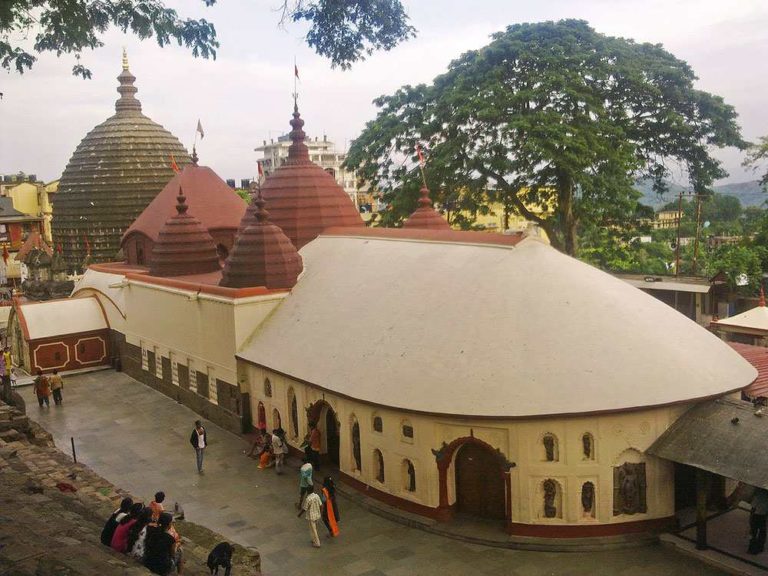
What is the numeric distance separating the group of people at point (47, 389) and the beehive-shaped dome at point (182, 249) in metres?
5.01

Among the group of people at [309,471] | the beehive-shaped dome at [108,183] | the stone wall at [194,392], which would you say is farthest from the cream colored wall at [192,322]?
the beehive-shaped dome at [108,183]

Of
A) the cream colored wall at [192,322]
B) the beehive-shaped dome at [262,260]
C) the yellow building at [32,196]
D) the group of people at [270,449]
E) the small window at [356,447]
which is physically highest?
the yellow building at [32,196]

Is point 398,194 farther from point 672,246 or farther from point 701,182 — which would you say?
point 672,246

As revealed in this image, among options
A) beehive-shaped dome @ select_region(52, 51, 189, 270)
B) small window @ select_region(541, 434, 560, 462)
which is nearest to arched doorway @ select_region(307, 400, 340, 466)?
small window @ select_region(541, 434, 560, 462)

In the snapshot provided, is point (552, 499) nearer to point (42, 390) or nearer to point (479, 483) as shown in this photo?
point (479, 483)

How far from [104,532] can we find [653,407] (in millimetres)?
9159

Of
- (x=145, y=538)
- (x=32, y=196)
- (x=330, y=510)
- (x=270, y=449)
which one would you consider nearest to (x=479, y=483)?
(x=330, y=510)

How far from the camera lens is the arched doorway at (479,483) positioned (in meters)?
15.5

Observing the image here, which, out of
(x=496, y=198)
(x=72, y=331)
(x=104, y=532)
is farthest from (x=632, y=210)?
(x=104, y=532)

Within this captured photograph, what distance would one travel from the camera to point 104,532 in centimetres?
1105

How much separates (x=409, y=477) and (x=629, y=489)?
13.7 feet

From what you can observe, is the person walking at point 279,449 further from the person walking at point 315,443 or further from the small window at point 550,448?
the small window at point 550,448

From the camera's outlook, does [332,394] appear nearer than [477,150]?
Yes

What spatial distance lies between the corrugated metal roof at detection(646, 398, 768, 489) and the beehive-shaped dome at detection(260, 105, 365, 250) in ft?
48.3
